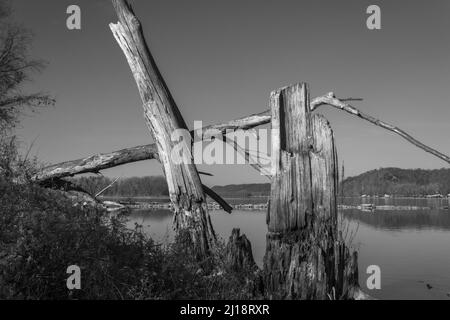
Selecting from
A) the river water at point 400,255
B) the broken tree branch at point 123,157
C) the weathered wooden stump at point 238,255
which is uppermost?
the broken tree branch at point 123,157

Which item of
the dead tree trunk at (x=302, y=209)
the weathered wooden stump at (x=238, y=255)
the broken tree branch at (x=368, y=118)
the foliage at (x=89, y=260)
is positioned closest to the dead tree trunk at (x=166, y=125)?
the weathered wooden stump at (x=238, y=255)

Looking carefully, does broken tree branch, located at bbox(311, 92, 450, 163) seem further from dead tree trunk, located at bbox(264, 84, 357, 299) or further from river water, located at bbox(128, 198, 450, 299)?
river water, located at bbox(128, 198, 450, 299)

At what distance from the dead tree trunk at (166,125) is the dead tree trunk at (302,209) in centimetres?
185

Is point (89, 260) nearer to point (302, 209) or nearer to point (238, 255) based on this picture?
point (238, 255)

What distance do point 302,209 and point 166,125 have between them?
3611 millimetres

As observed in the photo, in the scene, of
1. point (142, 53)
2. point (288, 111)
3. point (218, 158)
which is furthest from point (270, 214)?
point (142, 53)

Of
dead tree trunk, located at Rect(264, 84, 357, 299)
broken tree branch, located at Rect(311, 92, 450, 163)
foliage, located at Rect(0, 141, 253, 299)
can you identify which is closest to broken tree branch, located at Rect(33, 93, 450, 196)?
broken tree branch, located at Rect(311, 92, 450, 163)

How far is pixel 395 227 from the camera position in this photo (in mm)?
36688

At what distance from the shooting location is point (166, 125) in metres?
9.05

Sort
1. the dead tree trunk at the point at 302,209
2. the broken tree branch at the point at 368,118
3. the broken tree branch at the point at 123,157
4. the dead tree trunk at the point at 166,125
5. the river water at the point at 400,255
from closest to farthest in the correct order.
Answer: the dead tree trunk at the point at 302,209 → the broken tree branch at the point at 368,118 → the dead tree trunk at the point at 166,125 → the broken tree branch at the point at 123,157 → the river water at the point at 400,255

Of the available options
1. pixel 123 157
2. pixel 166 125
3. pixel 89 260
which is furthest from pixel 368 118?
pixel 123 157

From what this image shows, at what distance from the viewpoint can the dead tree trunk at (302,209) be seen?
628 cm

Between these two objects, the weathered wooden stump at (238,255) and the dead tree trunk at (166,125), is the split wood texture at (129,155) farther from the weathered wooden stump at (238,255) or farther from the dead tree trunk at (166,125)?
the weathered wooden stump at (238,255)
